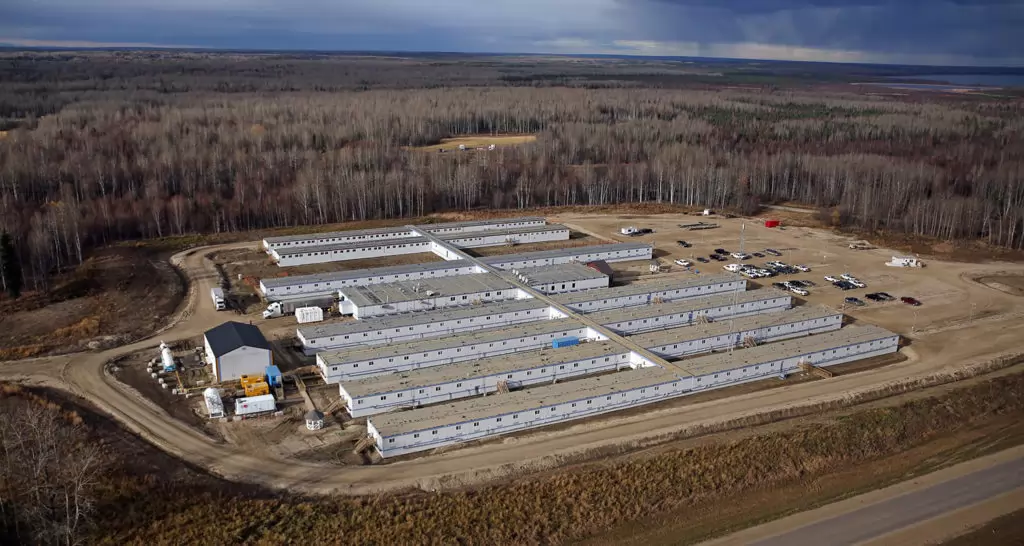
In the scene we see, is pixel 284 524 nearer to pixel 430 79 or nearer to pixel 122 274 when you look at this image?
pixel 122 274

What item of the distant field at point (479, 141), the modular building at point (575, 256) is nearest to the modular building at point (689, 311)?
the modular building at point (575, 256)

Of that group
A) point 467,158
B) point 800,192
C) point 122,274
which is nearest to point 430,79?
point 467,158

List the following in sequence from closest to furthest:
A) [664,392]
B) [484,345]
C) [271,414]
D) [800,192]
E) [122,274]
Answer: [271,414], [664,392], [484,345], [122,274], [800,192]

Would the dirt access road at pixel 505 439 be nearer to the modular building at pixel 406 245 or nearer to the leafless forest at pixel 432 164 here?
the modular building at pixel 406 245

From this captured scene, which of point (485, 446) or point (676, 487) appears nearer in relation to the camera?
point (676, 487)

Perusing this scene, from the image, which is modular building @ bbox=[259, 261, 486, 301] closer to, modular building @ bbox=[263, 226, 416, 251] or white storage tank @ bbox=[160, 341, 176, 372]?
modular building @ bbox=[263, 226, 416, 251]

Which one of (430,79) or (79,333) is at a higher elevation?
(430,79)

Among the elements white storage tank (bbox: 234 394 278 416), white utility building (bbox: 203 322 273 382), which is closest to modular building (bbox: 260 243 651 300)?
white utility building (bbox: 203 322 273 382)
